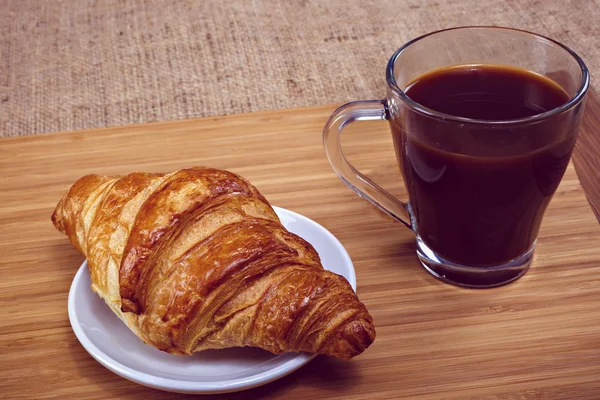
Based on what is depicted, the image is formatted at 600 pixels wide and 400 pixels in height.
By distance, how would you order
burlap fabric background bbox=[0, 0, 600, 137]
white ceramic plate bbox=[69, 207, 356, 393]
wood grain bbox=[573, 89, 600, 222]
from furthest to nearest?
burlap fabric background bbox=[0, 0, 600, 137] < wood grain bbox=[573, 89, 600, 222] < white ceramic plate bbox=[69, 207, 356, 393]

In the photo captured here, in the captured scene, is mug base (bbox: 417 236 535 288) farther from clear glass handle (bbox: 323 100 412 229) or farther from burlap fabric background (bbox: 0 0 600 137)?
burlap fabric background (bbox: 0 0 600 137)

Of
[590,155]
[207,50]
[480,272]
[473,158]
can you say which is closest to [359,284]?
[480,272]

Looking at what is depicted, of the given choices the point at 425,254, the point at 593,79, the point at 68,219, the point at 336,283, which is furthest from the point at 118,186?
the point at 593,79

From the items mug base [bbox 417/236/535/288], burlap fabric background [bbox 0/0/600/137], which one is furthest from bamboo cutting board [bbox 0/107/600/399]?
burlap fabric background [bbox 0/0/600/137]

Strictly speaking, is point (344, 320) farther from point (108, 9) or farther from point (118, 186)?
point (108, 9)

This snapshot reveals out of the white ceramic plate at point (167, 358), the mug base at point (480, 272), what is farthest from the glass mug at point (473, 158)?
the white ceramic plate at point (167, 358)

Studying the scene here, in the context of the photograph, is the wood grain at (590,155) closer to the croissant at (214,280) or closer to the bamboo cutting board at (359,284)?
the bamboo cutting board at (359,284)
